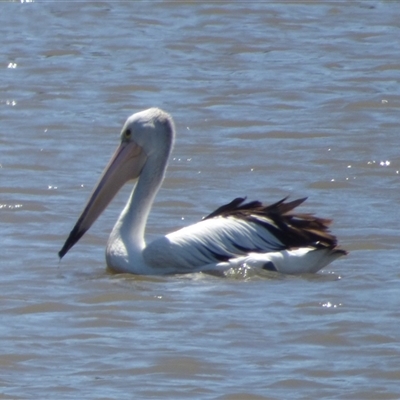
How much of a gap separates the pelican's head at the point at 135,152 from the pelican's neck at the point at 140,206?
14mm

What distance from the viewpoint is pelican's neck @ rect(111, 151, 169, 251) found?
793cm

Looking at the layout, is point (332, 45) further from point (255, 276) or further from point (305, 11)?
point (255, 276)

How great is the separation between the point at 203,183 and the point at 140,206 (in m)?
1.74

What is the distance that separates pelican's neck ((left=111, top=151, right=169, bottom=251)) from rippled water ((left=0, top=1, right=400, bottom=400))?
262mm

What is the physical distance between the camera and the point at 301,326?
6.62 metres

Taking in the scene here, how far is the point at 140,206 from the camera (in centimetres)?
814

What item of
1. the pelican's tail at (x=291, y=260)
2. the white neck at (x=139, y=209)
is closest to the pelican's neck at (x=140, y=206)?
the white neck at (x=139, y=209)

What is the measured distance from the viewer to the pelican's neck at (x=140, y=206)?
7926 mm

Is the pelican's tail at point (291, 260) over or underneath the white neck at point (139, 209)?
underneath

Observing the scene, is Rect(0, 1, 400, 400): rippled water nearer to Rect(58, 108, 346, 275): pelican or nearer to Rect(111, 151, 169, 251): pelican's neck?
Rect(58, 108, 346, 275): pelican

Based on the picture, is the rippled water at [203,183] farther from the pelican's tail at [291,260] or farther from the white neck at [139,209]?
the white neck at [139,209]

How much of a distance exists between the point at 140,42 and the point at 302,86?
8.35ft

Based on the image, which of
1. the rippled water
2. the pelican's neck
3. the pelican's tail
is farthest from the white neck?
the pelican's tail

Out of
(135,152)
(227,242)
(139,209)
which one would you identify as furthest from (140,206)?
(227,242)
